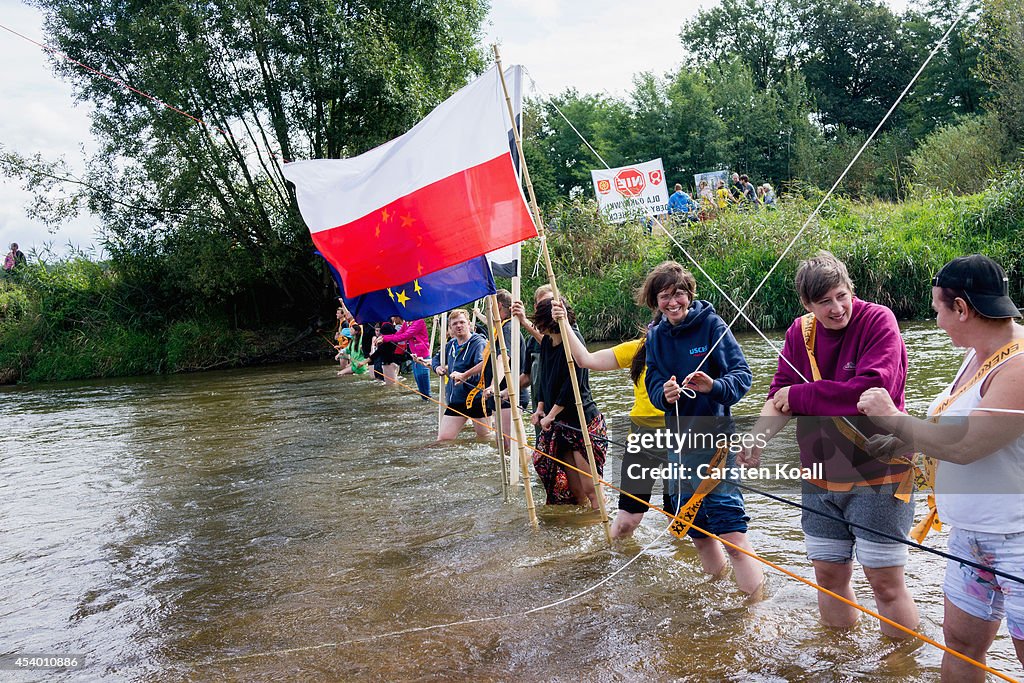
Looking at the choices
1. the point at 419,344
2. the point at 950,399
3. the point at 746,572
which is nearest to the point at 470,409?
the point at 419,344

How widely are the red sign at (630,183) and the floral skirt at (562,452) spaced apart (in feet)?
49.4

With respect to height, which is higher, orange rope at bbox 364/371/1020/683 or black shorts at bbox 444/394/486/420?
black shorts at bbox 444/394/486/420

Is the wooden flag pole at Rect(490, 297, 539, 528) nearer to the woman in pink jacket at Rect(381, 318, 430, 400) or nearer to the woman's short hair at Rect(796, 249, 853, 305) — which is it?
the woman's short hair at Rect(796, 249, 853, 305)

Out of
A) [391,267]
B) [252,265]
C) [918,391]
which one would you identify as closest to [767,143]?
[252,265]

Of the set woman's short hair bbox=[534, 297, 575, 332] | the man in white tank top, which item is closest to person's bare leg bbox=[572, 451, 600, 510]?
woman's short hair bbox=[534, 297, 575, 332]

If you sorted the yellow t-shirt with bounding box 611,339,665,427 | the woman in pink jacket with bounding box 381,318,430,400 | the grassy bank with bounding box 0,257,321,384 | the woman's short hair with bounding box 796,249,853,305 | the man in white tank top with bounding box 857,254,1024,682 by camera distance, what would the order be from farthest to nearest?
1. the grassy bank with bounding box 0,257,321,384
2. the woman in pink jacket with bounding box 381,318,430,400
3. the yellow t-shirt with bounding box 611,339,665,427
4. the woman's short hair with bounding box 796,249,853,305
5. the man in white tank top with bounding box 857,254,1024,682

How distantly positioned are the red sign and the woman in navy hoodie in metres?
16.8

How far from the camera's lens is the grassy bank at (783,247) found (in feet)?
62.7

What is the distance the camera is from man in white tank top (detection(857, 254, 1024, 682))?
266 cm

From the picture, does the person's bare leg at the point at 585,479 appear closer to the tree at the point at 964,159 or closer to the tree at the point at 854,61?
the tree at the point at 964,159

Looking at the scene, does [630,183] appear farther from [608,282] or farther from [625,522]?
[625,522]

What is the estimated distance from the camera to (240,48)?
24562mm

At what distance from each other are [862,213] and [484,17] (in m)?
12.9

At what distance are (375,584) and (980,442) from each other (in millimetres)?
3951
